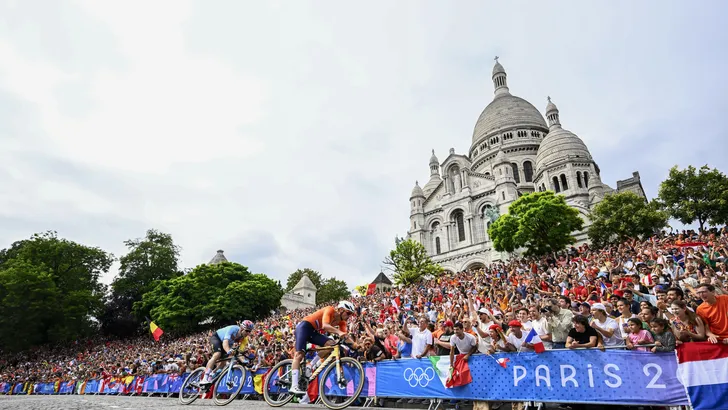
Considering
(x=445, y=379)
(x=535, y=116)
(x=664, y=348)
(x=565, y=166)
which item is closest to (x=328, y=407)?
(x=445, y=379)

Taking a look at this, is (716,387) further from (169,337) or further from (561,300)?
(169,337)

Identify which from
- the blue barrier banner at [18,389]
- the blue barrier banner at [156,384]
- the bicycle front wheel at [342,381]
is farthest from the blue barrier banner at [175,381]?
the blue barrier banner at [18,389]

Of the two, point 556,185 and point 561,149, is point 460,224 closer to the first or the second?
point 556,185

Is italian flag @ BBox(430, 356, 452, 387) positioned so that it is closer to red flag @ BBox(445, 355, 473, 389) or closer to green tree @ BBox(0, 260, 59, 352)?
red flag @ BBox(445, 355, 473, 389)

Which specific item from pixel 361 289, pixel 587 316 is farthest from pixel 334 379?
pixel 361 289

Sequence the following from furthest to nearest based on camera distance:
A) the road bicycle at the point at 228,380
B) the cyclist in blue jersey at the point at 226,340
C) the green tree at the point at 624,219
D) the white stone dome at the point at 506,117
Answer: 1. the white stone dome at the point at 506,117
2. the green tree at the point at 624,219
3. the cyclist in blue jersey at the point at 226,340
4. the road bicycle at the point at 228,380

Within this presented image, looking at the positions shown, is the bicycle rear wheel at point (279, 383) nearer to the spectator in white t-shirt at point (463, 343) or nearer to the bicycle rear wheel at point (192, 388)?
the bicycle rear wheel at point (192, 388)

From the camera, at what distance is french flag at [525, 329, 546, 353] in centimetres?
653

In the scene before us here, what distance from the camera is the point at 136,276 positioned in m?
49.3

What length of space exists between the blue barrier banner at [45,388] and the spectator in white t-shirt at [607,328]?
100.0 feet

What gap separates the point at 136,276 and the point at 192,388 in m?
47.4

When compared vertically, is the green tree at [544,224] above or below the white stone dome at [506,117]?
below

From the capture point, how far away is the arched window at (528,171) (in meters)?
57.4

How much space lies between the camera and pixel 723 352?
521cm
